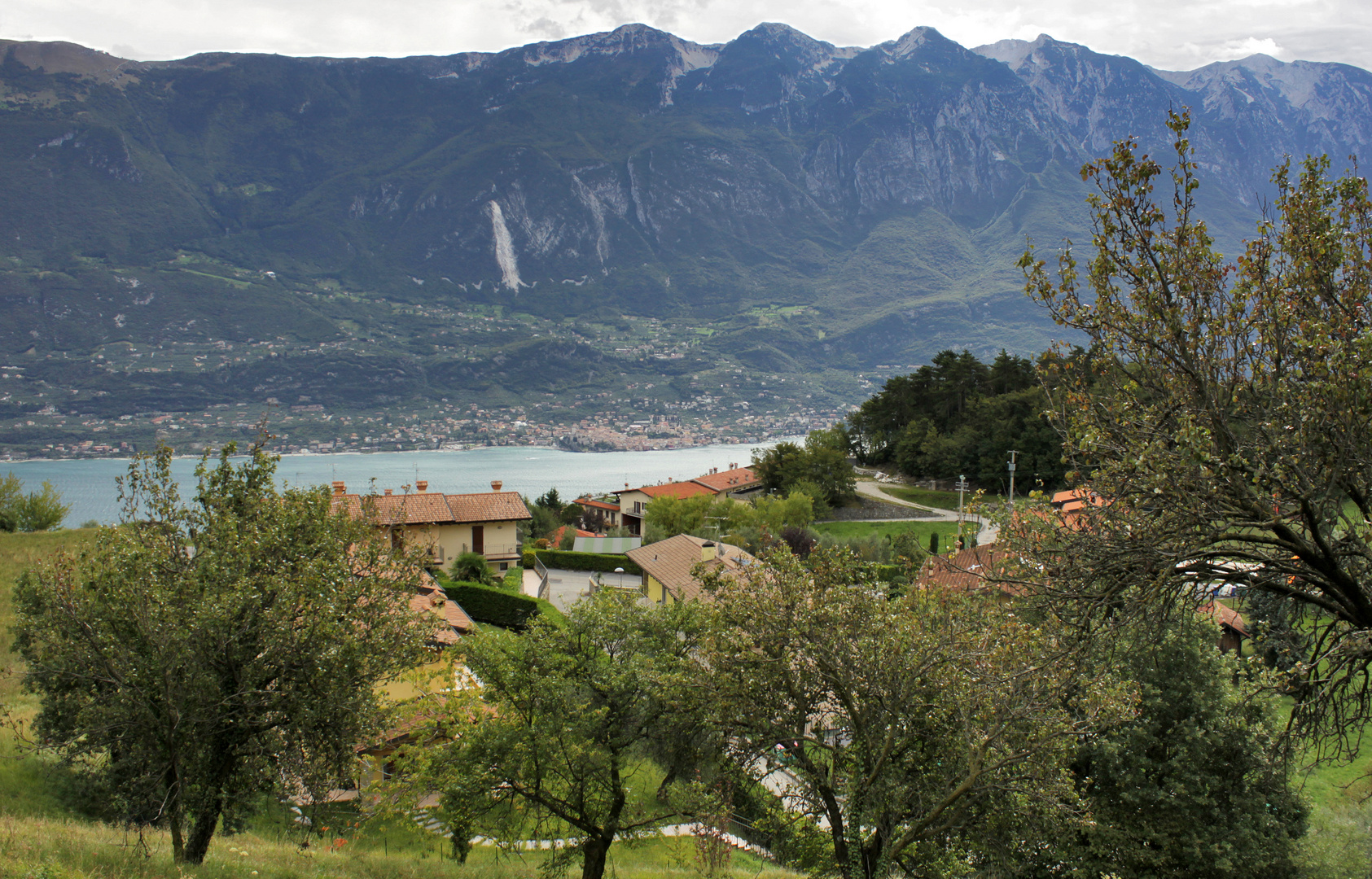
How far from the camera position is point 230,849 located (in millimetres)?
11109

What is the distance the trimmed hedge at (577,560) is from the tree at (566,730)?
34.3m

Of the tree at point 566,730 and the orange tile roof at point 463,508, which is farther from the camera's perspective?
the orange tile roof at point 463,508

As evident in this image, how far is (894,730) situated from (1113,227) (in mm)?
6554

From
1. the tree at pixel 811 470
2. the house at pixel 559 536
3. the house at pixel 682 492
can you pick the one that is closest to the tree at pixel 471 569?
the house at pixel 559 536

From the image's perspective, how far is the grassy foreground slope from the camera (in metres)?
8.82

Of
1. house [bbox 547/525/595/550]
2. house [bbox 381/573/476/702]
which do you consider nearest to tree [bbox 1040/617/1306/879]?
house [bbox 381/573/476/702]

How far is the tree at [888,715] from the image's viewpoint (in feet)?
32.3

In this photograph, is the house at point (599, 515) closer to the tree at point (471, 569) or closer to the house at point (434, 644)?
the tree at point (471, 569)

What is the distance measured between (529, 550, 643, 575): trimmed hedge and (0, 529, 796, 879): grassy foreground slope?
30238 millimetres

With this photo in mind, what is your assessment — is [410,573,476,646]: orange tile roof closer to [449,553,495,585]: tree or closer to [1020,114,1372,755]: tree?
[449,553,495,585]: tree

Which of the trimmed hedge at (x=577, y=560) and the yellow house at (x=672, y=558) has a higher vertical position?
the yellow house at (x=672, y=558)

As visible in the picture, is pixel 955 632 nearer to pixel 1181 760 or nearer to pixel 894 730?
pixel 894 730

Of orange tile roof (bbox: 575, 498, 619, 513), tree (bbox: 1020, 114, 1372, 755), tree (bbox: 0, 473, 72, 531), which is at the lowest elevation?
orange tile roof (bbox: 575, 498, 619, 513)

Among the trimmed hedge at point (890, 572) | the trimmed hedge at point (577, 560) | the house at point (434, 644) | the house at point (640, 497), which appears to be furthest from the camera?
the house at point (640, 497)
